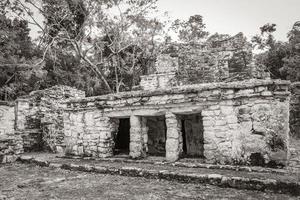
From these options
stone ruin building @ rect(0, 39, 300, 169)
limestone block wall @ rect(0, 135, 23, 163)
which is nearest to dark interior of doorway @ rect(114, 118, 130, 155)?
stone ruin building @ rect(0, 39, 300, 169)

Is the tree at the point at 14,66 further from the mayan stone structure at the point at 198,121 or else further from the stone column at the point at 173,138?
the stone column at the point at 173,138

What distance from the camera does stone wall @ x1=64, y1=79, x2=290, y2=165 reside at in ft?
17.1

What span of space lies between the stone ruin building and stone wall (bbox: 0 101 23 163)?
29mm

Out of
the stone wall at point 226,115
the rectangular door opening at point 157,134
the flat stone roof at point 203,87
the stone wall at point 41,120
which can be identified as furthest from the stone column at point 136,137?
the stone wall at point 41,120

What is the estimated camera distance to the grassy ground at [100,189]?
4.27 metres

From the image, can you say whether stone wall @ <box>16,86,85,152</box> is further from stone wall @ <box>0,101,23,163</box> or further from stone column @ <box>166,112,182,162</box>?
stone column @ <box>166,112,182,162</box>

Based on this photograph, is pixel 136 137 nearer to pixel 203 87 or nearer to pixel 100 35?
pixel 203 87

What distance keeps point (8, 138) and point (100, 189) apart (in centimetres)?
471

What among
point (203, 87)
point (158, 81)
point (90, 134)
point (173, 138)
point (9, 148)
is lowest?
point (9, 148)

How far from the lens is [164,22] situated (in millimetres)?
18703

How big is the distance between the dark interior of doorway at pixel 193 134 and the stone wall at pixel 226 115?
120cm

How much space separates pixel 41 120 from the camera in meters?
10.3

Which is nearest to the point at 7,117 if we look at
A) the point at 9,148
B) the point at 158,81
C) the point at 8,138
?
the point at 8,138

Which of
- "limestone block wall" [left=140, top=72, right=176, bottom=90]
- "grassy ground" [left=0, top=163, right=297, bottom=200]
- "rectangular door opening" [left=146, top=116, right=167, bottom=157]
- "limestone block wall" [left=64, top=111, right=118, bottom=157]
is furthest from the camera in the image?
"limestone block wall" [left=140, top=72, right=176, bottom=90]
